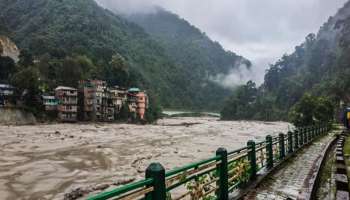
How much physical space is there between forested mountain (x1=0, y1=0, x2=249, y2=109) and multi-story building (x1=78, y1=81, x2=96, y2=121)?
7921mm

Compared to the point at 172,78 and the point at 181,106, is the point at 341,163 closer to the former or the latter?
the point at 181,106

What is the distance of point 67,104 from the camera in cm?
6438

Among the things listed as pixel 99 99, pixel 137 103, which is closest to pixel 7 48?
pixel 99 99

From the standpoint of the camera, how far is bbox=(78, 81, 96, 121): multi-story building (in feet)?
225

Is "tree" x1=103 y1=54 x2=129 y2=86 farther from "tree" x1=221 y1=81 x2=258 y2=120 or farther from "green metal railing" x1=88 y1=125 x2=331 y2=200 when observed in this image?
"green metal railing" x1=88 y1=125 x2=331 y2=200

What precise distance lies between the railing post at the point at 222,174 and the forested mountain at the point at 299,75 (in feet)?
322

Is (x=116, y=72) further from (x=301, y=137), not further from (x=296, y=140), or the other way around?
(x=296, y=140)

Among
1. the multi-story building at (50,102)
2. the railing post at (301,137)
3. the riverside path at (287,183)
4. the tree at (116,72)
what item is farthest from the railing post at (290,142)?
the tree at (116,72)

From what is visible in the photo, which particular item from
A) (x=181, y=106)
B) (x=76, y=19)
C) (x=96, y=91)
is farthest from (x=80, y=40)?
(x=181, y=106)

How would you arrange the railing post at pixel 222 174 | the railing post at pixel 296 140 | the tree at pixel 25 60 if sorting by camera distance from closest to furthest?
the railing post at pixel 222 174, the railing post at pixel 296 140, the tree at pixel 25 60

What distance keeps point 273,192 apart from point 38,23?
377 ft

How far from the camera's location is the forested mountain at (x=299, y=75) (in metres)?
109

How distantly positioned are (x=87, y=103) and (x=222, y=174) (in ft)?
214

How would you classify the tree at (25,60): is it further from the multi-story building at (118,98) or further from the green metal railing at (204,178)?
the green metal railing at (204,178)
